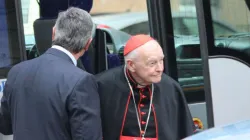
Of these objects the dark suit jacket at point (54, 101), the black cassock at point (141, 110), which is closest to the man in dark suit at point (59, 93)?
the dark suit jacket at point (54, 101)

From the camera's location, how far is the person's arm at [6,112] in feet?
10.6

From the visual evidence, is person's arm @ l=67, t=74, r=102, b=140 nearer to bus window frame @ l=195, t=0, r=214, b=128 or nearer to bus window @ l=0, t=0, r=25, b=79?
bus window @ l=0, t=0, r=25, b=79

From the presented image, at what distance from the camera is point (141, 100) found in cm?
334

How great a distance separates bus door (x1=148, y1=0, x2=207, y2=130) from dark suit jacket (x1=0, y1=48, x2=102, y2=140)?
6.70ft

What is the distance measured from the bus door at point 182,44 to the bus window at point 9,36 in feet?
4.07

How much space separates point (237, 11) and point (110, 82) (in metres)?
2.04

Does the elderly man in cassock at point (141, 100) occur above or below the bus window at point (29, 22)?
below

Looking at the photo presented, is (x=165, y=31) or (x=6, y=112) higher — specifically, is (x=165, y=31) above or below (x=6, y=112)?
above

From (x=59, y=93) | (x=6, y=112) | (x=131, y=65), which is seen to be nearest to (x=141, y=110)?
(x=131, y=65)

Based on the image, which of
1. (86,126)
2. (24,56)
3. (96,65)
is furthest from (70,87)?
(96,65)

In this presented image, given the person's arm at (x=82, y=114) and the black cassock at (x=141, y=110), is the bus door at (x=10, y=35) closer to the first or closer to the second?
the black cassock at (x=141, y=110)

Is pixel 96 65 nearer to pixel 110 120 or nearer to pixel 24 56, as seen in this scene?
pixel 24 56

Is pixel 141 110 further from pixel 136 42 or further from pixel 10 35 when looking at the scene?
pixel 10 35

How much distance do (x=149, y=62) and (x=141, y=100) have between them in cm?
24
